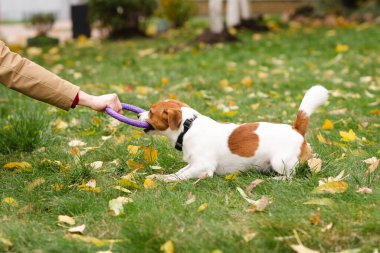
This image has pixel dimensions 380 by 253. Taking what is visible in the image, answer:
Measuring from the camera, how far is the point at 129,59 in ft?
29.2

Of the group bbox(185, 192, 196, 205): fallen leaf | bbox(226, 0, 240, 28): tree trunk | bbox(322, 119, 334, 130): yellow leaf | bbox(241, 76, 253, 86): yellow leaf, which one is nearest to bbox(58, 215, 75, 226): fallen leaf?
bbox(185, 192, 196, 205): fallen leaf

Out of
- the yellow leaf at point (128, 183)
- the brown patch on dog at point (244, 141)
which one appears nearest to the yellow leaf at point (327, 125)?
→ the brown patch on dog at point (244, 141)

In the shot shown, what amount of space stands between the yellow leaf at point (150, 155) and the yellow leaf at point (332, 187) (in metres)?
1.21

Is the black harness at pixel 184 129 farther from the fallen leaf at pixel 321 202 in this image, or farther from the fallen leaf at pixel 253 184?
the fallen leaf at pixel 321 202

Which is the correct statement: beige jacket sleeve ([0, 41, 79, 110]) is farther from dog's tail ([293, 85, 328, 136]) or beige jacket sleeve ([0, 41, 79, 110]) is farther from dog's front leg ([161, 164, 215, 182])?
dog's tail ([293, 85, 328, 136])

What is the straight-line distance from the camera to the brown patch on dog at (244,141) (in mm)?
3318

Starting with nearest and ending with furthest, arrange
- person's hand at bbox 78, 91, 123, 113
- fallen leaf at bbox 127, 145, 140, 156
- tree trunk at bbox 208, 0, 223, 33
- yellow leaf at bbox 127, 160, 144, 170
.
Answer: person's hand at bbox 78, 91, 123, 113, yellow leaf at bbox 127, 160, 144, 170, fallen leaf at bbox 127, 145, 140, 156, tree trunk at bbox 208, 0, 223, 33

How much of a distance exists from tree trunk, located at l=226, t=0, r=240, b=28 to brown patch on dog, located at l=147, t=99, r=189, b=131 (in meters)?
→ 8.40

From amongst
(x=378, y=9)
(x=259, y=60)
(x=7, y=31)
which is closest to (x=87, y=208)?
(x=259, y=60)

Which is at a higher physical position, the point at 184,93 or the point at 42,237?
the point at 42,237

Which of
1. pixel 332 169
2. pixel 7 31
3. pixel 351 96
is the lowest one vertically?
pixel 7 31

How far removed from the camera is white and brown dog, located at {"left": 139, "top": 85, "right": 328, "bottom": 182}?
329 cm

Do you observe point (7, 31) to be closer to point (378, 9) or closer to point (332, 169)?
point (378, 9)

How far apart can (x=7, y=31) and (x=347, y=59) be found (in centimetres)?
1113
